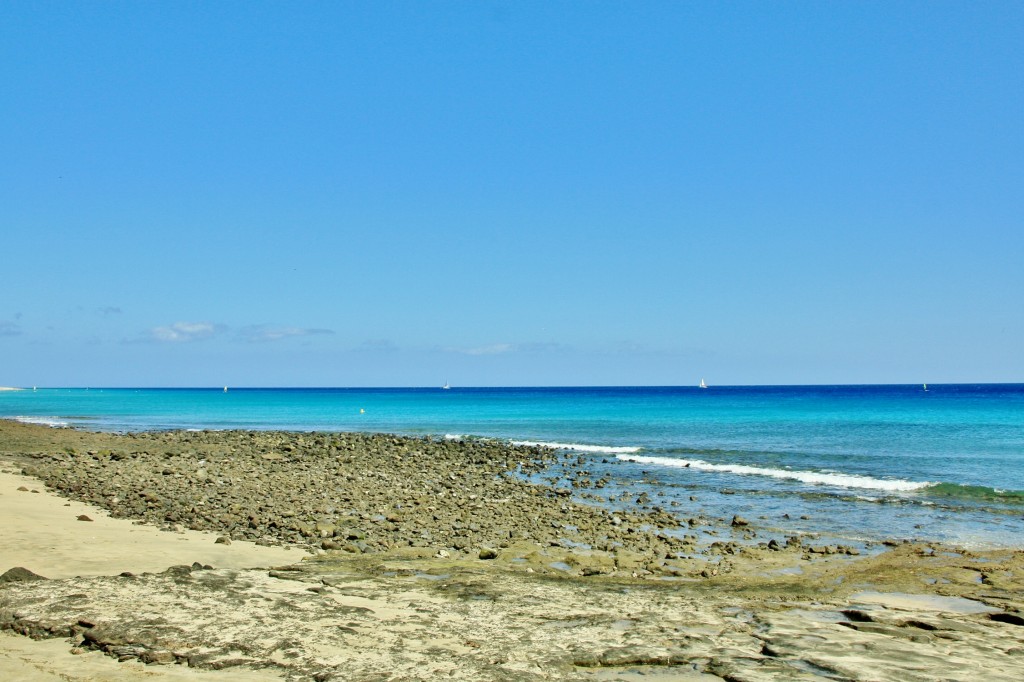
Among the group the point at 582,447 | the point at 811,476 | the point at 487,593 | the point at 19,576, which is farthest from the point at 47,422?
the point at 487,593

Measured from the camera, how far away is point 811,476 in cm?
2805

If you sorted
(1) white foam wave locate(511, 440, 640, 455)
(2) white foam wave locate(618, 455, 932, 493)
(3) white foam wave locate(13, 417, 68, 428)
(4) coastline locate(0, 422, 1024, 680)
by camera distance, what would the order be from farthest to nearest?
(3) white foam wave locate(13, 417, 68, 428)
(1) white foam wave locate(511, 440, 640, 455)
(2) white foam wave locate(618, 455, 932, 493)
(4) coastline locate(0, 422, 1024, 680)

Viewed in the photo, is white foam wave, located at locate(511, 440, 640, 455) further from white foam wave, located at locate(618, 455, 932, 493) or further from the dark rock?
the dark rock

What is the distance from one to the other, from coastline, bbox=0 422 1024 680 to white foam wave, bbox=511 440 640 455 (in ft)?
58.7

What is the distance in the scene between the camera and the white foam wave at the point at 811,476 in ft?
82.8

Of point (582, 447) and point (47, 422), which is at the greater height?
point (47, 422)

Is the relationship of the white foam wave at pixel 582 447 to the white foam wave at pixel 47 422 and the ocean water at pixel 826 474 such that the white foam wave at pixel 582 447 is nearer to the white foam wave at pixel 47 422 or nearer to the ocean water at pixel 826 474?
the ocean water at pixel 826 474

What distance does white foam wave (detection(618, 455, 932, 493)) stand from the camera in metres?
25.2

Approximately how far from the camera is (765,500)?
22250 mm

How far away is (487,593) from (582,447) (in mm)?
31186

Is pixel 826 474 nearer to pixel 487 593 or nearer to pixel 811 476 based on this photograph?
pixel 811 476

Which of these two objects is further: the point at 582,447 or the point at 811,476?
the point at 582,447

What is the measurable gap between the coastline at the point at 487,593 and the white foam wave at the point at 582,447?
17.9 meters

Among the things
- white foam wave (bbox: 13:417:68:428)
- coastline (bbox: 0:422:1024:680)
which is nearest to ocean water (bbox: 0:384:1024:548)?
coastline (bbox: 0:422:1024:680)
